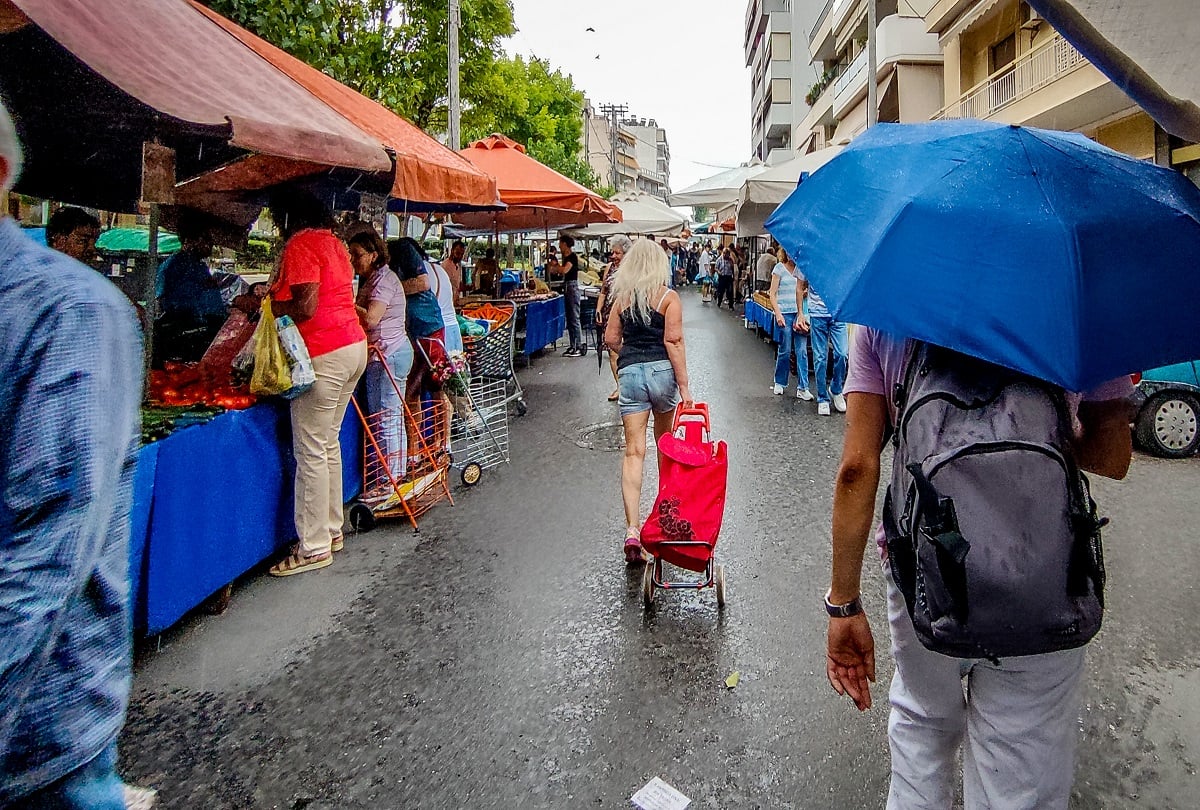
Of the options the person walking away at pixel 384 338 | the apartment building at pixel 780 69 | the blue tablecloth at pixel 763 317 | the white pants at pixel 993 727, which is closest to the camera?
the white pants at pixel 993 727

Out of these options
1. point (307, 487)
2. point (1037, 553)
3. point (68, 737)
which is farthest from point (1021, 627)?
point (307, 487)

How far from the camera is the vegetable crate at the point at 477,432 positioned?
7074 mm

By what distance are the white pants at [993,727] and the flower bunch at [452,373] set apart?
538 cm

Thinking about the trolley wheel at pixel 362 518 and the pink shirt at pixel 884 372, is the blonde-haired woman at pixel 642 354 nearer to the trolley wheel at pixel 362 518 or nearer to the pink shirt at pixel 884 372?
the trolley wheel at pixel 362 518

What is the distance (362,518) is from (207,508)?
1.53 m

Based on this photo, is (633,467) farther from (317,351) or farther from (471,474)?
(471,474)

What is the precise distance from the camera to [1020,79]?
1717 cm

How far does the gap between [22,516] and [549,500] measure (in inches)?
202

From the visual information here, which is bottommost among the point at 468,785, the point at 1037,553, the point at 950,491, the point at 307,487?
the point at 468,785

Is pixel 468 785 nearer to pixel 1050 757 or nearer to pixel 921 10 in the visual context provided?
pixel 1050 757

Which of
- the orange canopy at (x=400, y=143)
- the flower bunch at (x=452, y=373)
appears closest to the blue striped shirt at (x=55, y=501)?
the orange canopy at (x=400, y=143)

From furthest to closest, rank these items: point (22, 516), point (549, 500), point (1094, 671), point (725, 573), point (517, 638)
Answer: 1. point (549, 500)
2. point (725, 573)
3. point (517, 638)
4. point (1094, 671)
5. point (22, 516)

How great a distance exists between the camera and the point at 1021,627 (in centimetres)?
152

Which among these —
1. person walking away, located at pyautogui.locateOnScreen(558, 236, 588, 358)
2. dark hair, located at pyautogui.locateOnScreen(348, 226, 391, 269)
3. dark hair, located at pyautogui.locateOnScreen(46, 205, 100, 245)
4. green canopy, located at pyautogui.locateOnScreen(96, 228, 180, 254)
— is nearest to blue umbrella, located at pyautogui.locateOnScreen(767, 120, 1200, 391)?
dark hair, located at pyautogui.locateOnScreen(348, 226, 391, 269)
